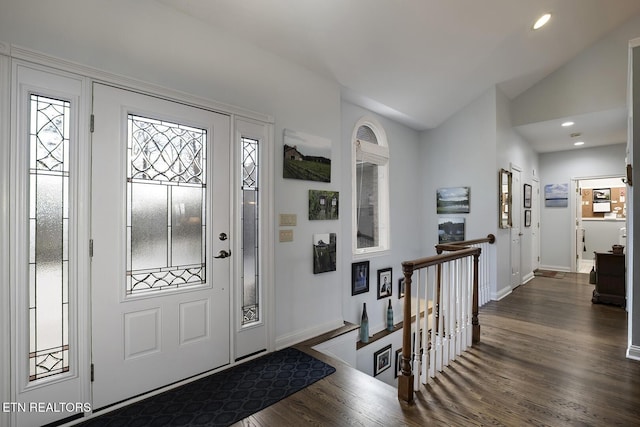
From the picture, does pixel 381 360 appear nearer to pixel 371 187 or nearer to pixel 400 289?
pixel 400 289

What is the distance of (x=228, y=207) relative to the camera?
2828 millimetres

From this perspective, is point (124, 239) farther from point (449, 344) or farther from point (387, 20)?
point (387, 20)

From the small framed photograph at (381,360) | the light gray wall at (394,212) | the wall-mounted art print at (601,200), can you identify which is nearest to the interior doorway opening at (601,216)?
Answer: the wall-mounted art print at (601,200)

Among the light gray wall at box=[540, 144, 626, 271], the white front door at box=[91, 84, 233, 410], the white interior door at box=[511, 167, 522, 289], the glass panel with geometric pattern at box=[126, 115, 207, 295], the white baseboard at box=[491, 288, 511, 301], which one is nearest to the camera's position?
the white front door at box=[91, 84, 233, 410]

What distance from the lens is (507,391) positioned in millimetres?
2361

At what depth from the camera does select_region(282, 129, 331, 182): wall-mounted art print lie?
3301mm

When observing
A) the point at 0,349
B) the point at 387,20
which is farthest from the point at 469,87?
the point at 0,349

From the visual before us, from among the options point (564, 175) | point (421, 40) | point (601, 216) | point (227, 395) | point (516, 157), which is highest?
point (421, 40)

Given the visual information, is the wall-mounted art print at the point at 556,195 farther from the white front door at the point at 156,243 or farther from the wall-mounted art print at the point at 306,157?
the white front door at the point at 156,243

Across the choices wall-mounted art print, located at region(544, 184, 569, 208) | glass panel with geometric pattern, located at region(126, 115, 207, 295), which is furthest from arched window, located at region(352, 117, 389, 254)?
wall-mounted art print, located at region(544, 184, 569, 208)

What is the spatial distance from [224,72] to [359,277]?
3069 millimetres

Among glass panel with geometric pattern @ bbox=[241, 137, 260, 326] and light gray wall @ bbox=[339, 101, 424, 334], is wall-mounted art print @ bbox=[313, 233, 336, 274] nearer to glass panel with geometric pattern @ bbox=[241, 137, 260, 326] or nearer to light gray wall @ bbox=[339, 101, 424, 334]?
light gray wall @ bbox=[339, 101, 424, 334]

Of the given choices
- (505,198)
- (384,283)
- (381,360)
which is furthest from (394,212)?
(381,360)

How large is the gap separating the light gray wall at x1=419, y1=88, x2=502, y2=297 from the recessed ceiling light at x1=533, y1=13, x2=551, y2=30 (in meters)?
1.15
